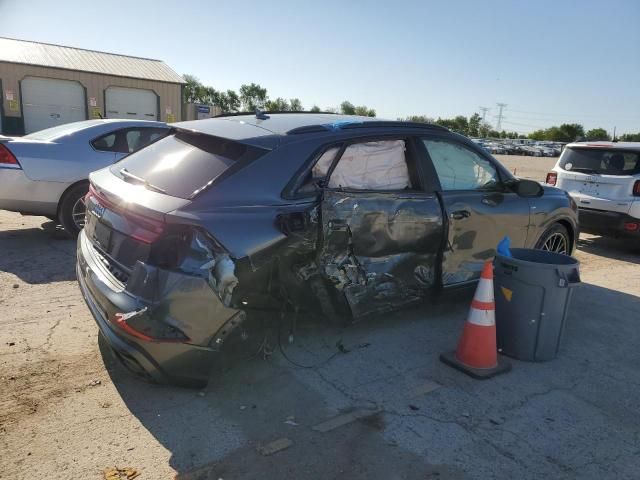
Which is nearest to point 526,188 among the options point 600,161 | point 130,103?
point 600,161

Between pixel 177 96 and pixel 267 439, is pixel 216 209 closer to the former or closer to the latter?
pixel 267 439

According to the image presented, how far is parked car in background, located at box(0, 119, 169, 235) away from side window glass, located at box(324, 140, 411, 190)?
2888mm

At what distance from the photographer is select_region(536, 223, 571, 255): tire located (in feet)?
17.7

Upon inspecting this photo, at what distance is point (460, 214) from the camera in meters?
4.34

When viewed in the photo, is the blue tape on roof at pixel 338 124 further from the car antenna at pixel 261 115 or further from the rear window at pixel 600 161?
the rear window at pixel 600 161

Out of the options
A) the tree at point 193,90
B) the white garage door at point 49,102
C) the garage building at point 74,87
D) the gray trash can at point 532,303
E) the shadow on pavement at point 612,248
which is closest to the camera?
the gray trash can at point 532,303

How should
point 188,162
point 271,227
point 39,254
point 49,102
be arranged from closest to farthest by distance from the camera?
1. point 271,227
2. point 188,162
3. point 39,254
4. point 49,102

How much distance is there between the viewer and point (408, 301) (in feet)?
13.7

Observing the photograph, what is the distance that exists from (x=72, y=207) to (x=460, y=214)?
4784 millimetres

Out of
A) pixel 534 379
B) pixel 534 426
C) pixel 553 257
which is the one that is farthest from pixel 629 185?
pixel 534 426

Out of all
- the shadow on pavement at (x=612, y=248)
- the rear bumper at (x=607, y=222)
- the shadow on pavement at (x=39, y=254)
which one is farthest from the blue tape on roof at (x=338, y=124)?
the shadow on pavement at (x=612, y=248)

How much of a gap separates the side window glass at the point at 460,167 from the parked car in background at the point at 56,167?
321cm

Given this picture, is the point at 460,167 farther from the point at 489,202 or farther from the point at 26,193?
the point at 26,193

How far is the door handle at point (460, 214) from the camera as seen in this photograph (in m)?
4.29
